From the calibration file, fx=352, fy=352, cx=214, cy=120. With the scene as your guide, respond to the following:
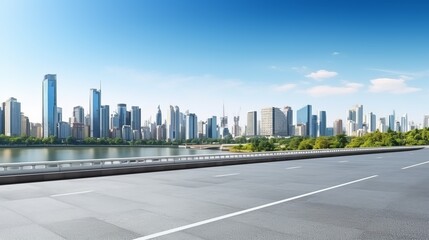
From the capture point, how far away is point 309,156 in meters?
36.0

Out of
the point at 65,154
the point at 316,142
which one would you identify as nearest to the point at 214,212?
the point at 65,154

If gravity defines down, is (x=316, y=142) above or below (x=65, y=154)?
above

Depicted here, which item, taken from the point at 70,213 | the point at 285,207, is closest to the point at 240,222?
the point at 285,207

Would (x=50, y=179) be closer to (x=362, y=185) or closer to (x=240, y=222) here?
(x=240, y=222)

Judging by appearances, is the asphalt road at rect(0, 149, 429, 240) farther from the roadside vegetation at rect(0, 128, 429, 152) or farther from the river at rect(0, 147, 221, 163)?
the roadside vegetation at rect(0, 128, 429, 152)

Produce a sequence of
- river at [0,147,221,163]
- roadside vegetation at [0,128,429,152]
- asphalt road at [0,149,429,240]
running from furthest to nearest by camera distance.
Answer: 1. roadside vegetation at [0,128,429,152]
2. river at [0,147,221,163]
3. asphalt road at [0,149,429,240]

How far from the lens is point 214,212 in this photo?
8.16 m

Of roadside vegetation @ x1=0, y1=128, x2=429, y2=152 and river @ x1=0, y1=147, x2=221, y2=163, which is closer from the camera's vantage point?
river @ x1=0, y1=147, x2=221, y2=163

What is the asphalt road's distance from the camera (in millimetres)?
6371

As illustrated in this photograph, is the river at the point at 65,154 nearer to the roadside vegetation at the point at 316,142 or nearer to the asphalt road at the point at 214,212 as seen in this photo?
the roadside vegetation at the point at 316,142

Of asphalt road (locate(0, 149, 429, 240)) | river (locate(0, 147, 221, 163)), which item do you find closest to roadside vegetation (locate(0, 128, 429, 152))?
river (locate(0, 147, 221, 163))

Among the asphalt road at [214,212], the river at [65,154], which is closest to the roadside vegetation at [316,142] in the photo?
the river at [65,154]

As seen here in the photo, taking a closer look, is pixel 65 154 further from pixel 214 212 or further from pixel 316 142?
pixel 214 212

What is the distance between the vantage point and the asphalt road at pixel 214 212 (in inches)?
251
